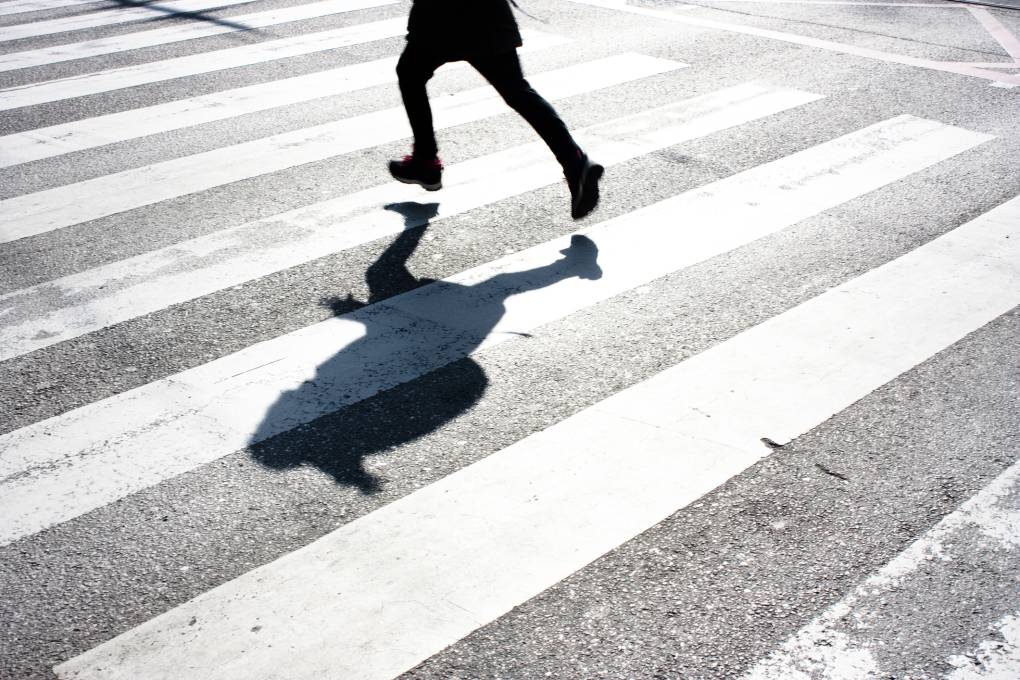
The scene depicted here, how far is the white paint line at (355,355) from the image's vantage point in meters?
3.66

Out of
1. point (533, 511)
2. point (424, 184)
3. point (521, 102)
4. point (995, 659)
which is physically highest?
point (521, 102)

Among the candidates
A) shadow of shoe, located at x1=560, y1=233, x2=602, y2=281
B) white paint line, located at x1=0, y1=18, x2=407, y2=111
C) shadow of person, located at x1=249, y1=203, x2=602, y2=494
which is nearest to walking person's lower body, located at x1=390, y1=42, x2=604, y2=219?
shadow of shoe, located at x1=560, y1=233, x2=602, y2=281

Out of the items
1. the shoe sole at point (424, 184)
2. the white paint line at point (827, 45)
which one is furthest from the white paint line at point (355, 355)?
the white paint line at point (827, 45)

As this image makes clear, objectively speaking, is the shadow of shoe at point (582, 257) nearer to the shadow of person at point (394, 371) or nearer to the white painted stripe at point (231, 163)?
the shadow of person at point (394, 371)

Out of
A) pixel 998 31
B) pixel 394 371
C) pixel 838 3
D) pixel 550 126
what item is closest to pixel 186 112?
pixel 550 126

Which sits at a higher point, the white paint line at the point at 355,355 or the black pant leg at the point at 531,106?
the black pant leg at the point at 531,106

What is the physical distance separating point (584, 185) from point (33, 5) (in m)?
7.61

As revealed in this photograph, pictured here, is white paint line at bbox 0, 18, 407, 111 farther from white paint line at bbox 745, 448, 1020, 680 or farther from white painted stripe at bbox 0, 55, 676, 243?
white paint line at bbox 745, 448, 1020, 680

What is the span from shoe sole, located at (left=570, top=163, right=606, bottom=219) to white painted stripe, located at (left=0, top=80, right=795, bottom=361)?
1.91 feet

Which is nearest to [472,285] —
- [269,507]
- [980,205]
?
[269,507]

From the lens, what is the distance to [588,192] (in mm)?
5551

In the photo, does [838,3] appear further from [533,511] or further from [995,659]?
[995,659]

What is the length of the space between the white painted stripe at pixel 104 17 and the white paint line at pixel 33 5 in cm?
52

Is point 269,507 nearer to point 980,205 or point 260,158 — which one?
point 260,158
